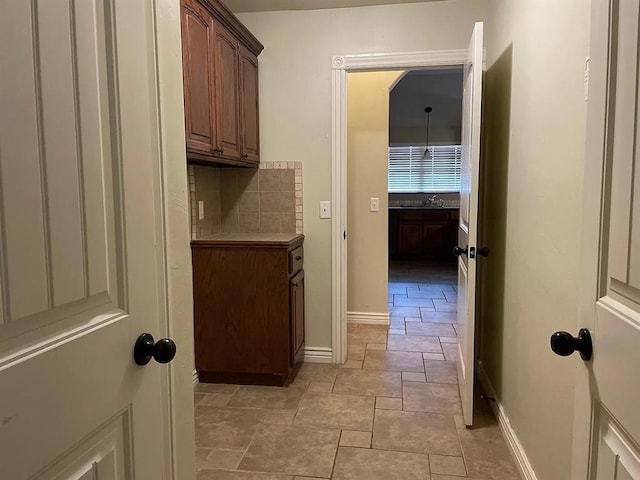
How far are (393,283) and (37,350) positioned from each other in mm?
5695

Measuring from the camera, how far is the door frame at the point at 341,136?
3.04m

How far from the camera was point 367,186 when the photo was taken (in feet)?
13.7

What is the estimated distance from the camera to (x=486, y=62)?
9.57 feet

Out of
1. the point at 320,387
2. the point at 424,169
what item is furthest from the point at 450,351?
the point at 424,169

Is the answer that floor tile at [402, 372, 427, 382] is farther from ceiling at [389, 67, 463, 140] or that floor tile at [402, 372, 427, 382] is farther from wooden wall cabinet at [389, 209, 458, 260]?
ceiling at [389, 67, 463, 140]

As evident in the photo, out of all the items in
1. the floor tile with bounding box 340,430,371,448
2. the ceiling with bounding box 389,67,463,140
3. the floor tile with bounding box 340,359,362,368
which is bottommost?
the floor tile with bounding box 340,430,371,448

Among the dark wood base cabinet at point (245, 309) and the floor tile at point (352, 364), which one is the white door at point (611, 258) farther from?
Answer: the floor tile at point (352, 364)

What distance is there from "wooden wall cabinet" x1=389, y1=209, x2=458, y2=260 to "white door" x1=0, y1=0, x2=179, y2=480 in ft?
23.2

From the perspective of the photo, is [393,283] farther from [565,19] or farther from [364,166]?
[565,19]

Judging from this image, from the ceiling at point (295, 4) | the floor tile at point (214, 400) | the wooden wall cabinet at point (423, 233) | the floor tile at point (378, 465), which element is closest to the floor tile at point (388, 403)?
the floor tile at point (378, 465)

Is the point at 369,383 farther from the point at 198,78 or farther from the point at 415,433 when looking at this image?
the point at 198,78

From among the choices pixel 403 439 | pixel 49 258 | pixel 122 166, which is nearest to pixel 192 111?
pixel 122 166

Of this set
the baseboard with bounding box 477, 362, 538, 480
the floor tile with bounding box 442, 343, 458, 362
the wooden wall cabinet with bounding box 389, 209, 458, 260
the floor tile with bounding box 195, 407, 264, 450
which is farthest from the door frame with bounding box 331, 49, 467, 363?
the wooden wall cabinet with bounding box 389, 209, 458, 260

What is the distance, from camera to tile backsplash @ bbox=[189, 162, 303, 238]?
10.7 ft
